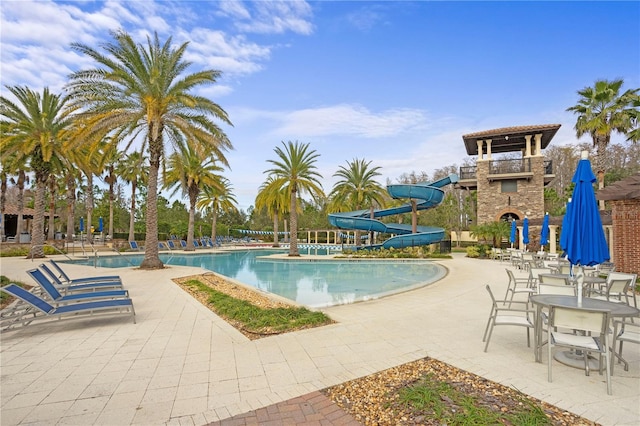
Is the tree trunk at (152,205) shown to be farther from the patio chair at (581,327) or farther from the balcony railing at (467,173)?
the balcony railing at (467,173)

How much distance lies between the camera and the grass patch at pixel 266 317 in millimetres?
5352

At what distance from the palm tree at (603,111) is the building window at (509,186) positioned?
492cm

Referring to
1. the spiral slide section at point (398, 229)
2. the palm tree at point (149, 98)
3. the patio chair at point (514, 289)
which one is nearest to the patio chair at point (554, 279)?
the patio chair at point (514, 289)

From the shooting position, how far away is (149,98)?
42.9 ft

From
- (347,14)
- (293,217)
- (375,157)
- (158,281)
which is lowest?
(158,281)

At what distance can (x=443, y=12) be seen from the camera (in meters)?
11.3

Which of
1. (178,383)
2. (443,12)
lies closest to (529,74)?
(443,12)

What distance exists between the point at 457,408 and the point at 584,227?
8.96 ft

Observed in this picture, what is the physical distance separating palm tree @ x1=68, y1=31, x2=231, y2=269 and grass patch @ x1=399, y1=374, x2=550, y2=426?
12.5 meters

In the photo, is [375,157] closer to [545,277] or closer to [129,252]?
[129,252]

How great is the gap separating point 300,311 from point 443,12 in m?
11.0

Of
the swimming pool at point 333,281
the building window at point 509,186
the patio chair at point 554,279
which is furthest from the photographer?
the building window at point 509,186

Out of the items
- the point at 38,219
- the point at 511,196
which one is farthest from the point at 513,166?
the point at 38,219

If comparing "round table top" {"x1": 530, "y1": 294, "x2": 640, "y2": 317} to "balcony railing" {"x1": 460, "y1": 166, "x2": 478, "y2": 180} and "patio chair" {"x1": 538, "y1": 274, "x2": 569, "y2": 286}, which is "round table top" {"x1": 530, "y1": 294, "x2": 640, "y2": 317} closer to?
"patio chair" {"x1": 538, "y1": 274, "x2": 569, "y2": 286}
